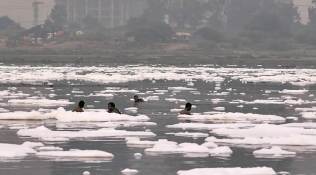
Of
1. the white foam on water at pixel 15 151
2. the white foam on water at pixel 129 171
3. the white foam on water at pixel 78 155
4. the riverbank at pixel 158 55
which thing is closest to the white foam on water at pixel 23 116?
the white foam on water at pixel 15 151

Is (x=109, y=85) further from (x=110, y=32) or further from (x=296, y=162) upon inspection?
(x=110, y=32)

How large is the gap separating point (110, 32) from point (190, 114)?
117 metres

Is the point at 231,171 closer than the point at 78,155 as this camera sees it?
Yes

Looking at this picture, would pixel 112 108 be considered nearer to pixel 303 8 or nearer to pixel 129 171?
pixel 129 171

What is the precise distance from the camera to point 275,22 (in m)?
146

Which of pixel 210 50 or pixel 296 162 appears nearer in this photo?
pixel 296 162

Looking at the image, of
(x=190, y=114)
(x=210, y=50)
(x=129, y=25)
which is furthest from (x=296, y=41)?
(x=190, y=114)

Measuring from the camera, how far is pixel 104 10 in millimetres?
170875

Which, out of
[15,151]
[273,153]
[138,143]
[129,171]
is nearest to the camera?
[129,171]

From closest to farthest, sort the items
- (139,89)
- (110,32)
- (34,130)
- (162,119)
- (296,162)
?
(296,162) < (34,130) < (162,119) < (139,89) < (110,32)

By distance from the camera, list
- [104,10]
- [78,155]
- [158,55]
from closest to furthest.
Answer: [78,155], [158,55], [104,10]

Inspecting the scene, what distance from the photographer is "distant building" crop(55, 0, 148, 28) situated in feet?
559

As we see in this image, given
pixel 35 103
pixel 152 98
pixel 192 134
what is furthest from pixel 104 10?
pixel 192 134

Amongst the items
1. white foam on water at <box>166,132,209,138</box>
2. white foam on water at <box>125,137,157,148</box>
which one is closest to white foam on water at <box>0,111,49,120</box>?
white foam on water at <box>166,132,209,138</box>
